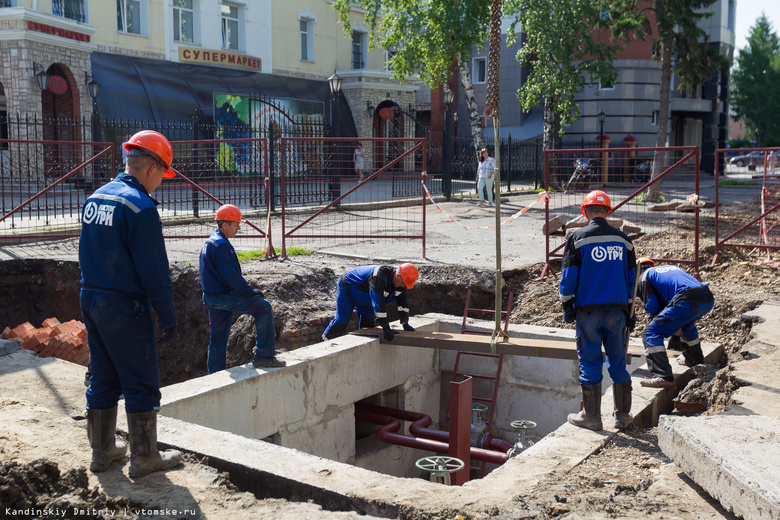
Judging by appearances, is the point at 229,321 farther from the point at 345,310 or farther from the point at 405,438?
the point at 405,438

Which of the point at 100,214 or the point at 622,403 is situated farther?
the point at 622,403

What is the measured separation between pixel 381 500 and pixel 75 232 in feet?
34.4

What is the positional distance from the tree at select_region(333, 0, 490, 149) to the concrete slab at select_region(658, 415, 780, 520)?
18314mm

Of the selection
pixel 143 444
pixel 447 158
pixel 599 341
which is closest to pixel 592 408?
pixel 599 341

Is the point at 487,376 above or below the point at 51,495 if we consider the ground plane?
below

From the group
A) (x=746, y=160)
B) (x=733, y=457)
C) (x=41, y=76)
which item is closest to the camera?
(x=733, y=457)

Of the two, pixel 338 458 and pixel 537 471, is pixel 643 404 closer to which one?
pixel 537 471

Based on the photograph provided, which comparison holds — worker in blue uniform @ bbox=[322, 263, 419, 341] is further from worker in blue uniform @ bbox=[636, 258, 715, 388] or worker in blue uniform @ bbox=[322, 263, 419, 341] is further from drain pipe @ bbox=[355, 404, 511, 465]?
worker in blue uniform @ bbox=[636, 258, 715, 388]

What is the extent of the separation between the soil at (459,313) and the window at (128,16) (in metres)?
15.2

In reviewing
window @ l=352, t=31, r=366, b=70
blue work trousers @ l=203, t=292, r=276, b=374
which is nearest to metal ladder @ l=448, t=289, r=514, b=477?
blue work trousers @ l=203, t=292, r=276, b=374

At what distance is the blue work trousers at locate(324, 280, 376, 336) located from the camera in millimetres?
8188

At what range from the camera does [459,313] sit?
10023mm

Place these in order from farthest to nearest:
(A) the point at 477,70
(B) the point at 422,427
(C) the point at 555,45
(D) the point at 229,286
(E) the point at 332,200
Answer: (A) the point at 477,70
(C) the point at 555,45
(E) the point at 332,200
(B) the point at 422,427
(D) the point at 229,286

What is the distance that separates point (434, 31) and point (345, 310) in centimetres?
1529
